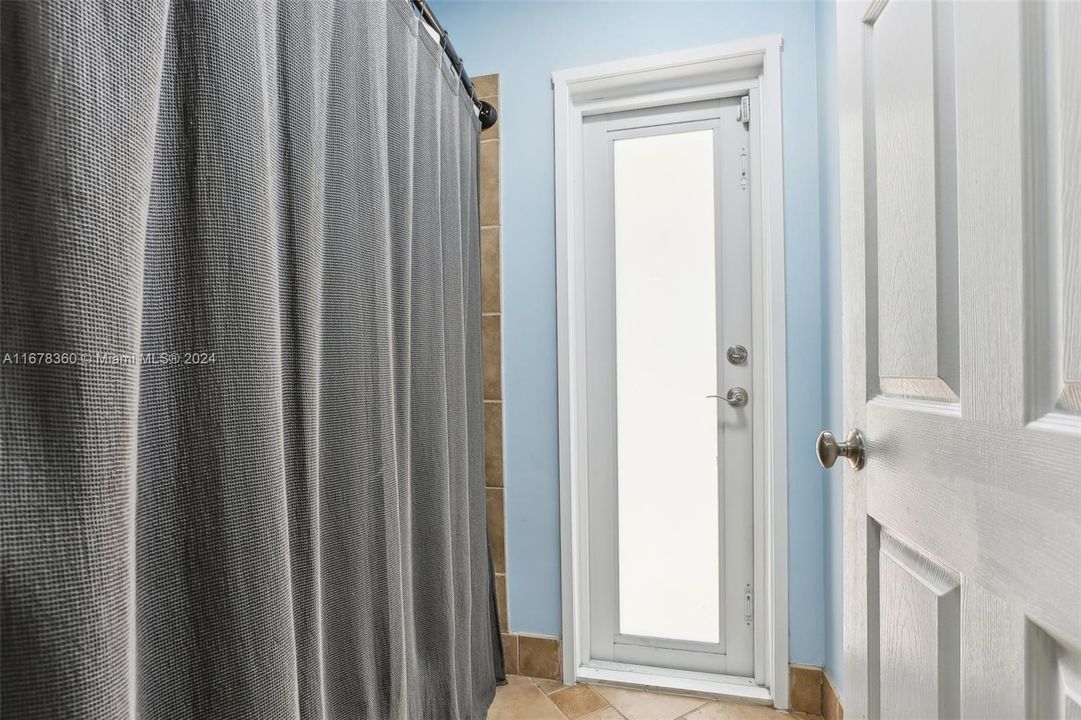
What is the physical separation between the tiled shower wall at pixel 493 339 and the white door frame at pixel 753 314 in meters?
0.22

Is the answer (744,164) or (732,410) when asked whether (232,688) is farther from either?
(744,164)

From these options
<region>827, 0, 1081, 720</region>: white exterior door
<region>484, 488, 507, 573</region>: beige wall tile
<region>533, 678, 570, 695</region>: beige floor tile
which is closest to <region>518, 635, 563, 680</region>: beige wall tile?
<region>533, 678, 570, 695</region>: beige floor tile

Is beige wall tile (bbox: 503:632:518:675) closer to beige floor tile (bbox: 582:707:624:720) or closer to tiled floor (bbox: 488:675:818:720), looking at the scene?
tiled floor (bbox: 488:675:818:720)

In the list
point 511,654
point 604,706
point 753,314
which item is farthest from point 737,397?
point 511,654

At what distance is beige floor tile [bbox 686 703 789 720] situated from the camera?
170cm

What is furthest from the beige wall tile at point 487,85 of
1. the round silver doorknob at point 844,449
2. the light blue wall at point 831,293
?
the round silver doorknob at point 844,449

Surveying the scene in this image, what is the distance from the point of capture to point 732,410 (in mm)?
1896

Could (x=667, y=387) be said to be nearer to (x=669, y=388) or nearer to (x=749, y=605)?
(x=669, y=388)

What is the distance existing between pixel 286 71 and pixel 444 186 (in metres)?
0.65

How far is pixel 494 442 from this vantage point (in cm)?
199

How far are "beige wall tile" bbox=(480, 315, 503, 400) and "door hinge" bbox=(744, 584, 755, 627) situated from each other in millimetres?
1067

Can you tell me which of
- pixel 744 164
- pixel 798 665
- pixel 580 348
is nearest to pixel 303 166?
pixel 580 348

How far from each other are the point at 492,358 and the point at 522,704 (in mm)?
1139

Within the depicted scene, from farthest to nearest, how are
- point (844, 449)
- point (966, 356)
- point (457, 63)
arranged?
point (457, 63), point (844, 449), point (966, 356)
